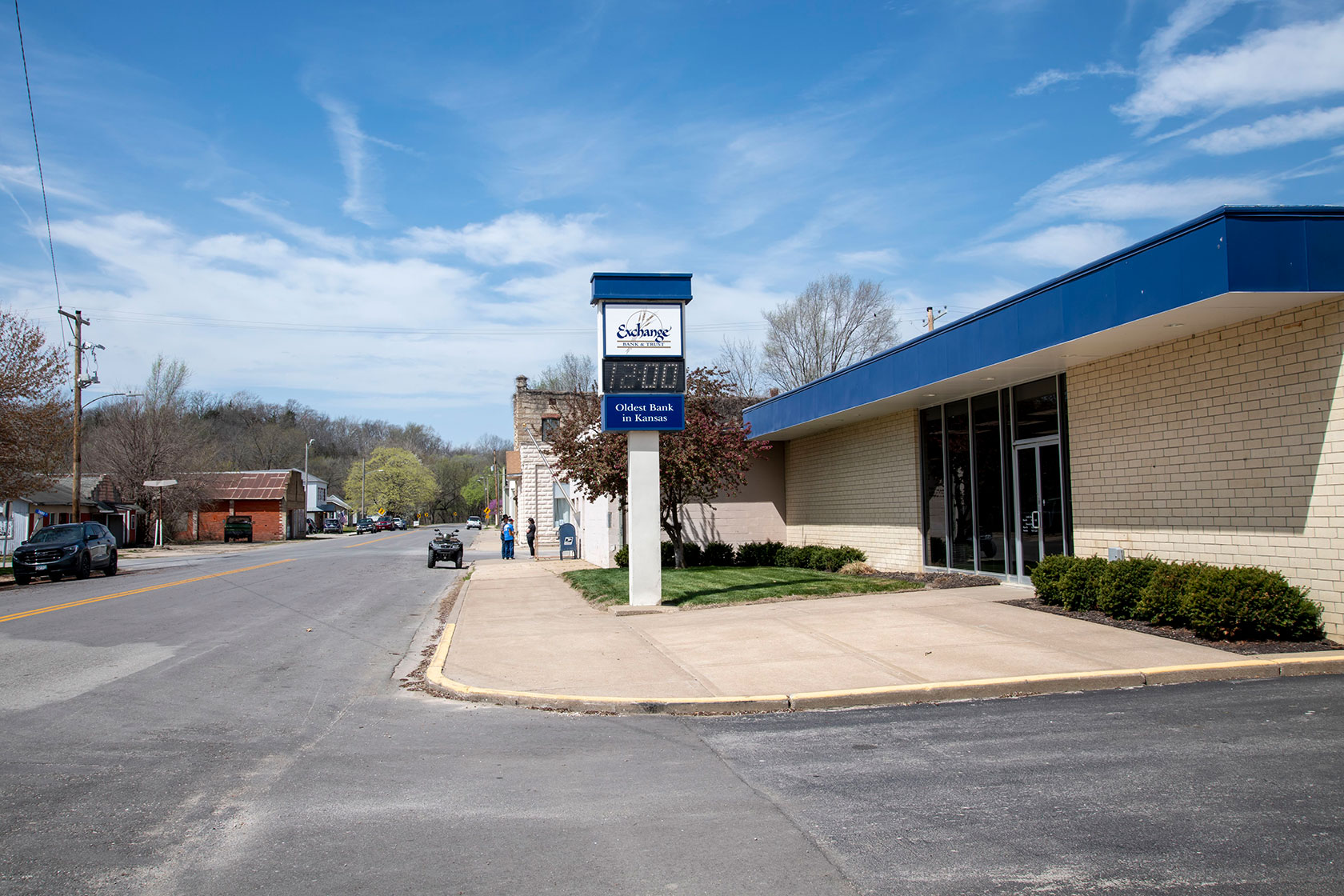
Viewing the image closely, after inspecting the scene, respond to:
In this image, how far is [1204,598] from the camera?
971 cm

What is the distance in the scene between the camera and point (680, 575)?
18812 mm

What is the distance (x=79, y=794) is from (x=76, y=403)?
34.8 meters

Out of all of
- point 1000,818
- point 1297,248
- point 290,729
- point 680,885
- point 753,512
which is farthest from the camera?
point 753,512

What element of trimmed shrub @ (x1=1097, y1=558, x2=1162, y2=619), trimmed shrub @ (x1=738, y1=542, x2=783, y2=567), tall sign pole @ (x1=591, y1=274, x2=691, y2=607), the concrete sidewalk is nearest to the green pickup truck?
trimmed shrub @ (x1=738, y1=542, x2=783, y2=567)

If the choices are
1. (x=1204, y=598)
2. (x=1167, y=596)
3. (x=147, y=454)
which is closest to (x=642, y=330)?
(x=1167, y=596)

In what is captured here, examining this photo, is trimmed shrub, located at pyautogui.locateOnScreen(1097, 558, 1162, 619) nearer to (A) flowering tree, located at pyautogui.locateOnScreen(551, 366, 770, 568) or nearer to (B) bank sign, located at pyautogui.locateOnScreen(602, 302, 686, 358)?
(B) bank sign, located at pyautogui.locateOnScreen(602, 302, 686, 358)

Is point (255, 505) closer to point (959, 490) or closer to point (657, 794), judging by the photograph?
point (959, 490)

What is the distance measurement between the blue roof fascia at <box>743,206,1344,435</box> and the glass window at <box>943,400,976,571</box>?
86.4 inches

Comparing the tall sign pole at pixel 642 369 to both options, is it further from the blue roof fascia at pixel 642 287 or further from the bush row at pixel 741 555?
the bush row at pixel 741 555

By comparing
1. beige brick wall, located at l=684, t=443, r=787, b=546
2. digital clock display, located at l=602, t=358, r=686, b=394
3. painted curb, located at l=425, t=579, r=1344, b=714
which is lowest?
painted curb, located at l=425, t=579, r=1344, b=714

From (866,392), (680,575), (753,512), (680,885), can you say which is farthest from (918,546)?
(680,885)

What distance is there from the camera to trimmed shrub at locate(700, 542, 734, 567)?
24672mm

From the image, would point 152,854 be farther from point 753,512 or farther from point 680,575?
point 753,512

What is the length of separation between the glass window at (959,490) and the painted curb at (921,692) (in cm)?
836
